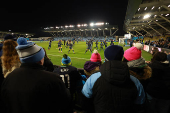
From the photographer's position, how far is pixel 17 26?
223 ft

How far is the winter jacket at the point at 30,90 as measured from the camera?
1.19 metres

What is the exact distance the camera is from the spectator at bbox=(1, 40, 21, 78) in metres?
2.10

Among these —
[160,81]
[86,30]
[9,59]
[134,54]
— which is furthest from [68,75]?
[86,30]

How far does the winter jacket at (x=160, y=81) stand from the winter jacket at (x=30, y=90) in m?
2.59

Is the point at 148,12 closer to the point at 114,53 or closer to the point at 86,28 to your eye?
the point at 114,53

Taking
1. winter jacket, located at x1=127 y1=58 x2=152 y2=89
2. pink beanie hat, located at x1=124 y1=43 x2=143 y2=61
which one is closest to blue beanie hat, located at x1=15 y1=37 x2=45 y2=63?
winter jacket, located at x1=127 y1=58 x2=152 y2=89

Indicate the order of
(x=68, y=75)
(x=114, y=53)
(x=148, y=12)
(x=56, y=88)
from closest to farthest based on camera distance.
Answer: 1. (x=56, y=88)
2. (x=114, y=53)
3. (x=68, y=75)
4. (x=148, y=12)

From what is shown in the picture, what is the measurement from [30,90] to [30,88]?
25mm

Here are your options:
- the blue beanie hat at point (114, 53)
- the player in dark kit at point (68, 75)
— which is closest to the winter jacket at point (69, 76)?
the player in dark kit at point (68, 75)

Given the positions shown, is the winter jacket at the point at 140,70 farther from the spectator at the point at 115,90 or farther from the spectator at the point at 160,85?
the spectator at the point at 115,90

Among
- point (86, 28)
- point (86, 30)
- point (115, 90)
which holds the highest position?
point (86, 28)

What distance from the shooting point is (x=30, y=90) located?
118 cm

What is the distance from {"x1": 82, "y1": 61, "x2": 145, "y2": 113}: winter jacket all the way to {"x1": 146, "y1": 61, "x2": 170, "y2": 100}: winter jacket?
1.35 meters

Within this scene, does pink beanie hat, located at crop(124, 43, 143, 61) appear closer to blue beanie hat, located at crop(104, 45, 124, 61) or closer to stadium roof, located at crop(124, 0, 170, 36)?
blue beanie hat, located at crop(104, 45, 124, 61)
